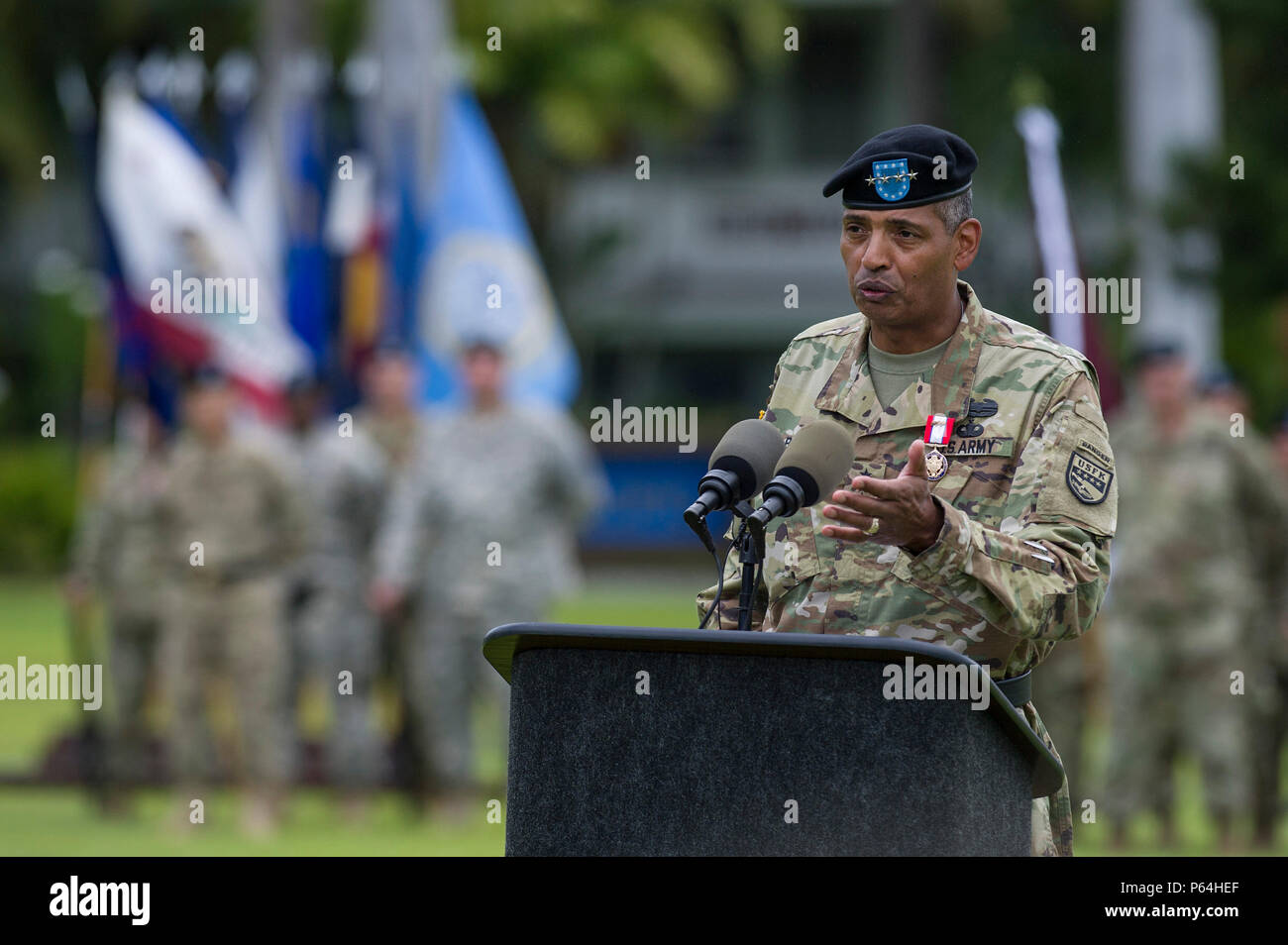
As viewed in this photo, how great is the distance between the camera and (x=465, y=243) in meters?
14.4

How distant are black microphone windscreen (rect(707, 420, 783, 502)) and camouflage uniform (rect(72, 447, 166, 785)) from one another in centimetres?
821

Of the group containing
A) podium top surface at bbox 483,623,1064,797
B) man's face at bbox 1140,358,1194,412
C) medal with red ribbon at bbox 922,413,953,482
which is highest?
man's face at bbox 1140,358,1194,412

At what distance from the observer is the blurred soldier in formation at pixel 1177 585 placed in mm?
9586

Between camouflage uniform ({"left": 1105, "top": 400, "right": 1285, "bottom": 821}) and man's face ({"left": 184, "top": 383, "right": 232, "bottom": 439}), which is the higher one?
man's face ({"left": 184, "top": 383, "right": 232, "bottom": 439})

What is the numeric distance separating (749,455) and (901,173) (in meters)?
0.57

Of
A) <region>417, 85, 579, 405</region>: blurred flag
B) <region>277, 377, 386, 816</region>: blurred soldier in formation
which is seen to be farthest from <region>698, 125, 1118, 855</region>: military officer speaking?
<region>417, 85, 579, 405</region>: blurred flag

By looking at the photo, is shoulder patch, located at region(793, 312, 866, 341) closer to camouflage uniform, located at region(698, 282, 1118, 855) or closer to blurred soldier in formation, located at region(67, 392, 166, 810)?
camouflage uniform, located at region(698, 282, 1118, 855)

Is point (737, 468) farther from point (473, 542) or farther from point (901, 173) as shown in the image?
point (473, 542)

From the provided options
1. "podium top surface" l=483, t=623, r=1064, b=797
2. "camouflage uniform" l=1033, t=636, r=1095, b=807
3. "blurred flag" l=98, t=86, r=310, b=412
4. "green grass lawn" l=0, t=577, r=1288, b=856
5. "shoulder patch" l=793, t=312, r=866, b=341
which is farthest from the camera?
"blurred flag" l=98, t=86, r=310, b=412

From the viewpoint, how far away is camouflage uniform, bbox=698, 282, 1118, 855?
3.15m

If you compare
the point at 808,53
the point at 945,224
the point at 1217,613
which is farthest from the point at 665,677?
the point at 808,53

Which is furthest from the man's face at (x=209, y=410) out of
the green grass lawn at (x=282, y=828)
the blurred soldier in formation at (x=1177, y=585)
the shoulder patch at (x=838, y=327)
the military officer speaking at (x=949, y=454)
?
the military officer speaking at (x=949, y=454)

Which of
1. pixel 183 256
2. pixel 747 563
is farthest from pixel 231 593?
pixel 747 563
